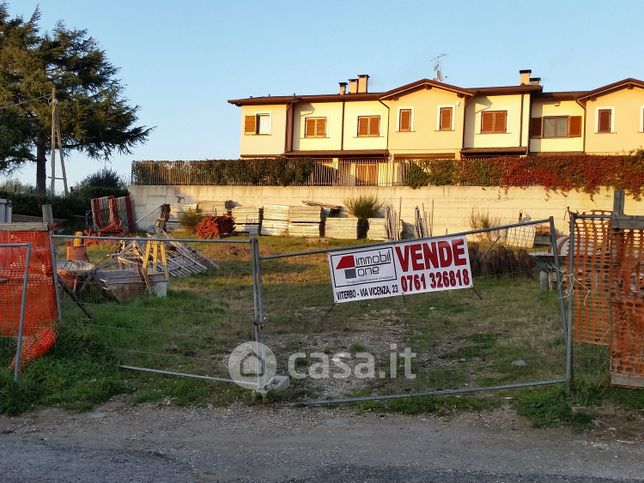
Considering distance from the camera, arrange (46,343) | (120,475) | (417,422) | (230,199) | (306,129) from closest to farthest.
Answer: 1. (120,475)
2. (417,422)
3. (46,343)
4. (230,199)
5. (306,129)

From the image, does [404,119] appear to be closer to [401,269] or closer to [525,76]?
[525,76]

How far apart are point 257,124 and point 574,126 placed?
716 inches

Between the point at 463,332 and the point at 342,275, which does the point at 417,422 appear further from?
the point at 463,332

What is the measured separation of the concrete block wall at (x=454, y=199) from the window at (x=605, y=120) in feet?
23.5

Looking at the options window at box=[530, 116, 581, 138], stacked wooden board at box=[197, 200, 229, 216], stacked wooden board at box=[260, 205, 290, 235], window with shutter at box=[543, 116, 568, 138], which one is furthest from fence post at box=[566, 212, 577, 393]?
window with shutter at box=[543, 116, 568, 138]

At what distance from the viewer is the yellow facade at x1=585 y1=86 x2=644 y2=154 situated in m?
32.4

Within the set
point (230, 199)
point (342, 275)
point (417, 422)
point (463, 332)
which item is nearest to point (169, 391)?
point (342, 275)

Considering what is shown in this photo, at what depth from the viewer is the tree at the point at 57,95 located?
132 ft

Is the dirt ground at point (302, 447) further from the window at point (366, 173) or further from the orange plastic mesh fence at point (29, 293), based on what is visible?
the window at point (366, 173)

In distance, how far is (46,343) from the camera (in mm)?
7371

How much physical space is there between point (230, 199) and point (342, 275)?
25964mm

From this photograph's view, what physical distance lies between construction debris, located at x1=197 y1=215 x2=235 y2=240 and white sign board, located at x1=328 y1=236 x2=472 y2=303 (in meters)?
21.7

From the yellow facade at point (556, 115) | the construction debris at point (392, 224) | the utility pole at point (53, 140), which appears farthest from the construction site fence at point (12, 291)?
the yellow facade at point (556, 115)

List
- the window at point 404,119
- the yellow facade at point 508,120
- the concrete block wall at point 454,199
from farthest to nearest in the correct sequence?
the window at point 404,119
the yellow facade at point 508,120
the concrete block wall at point 454,199
